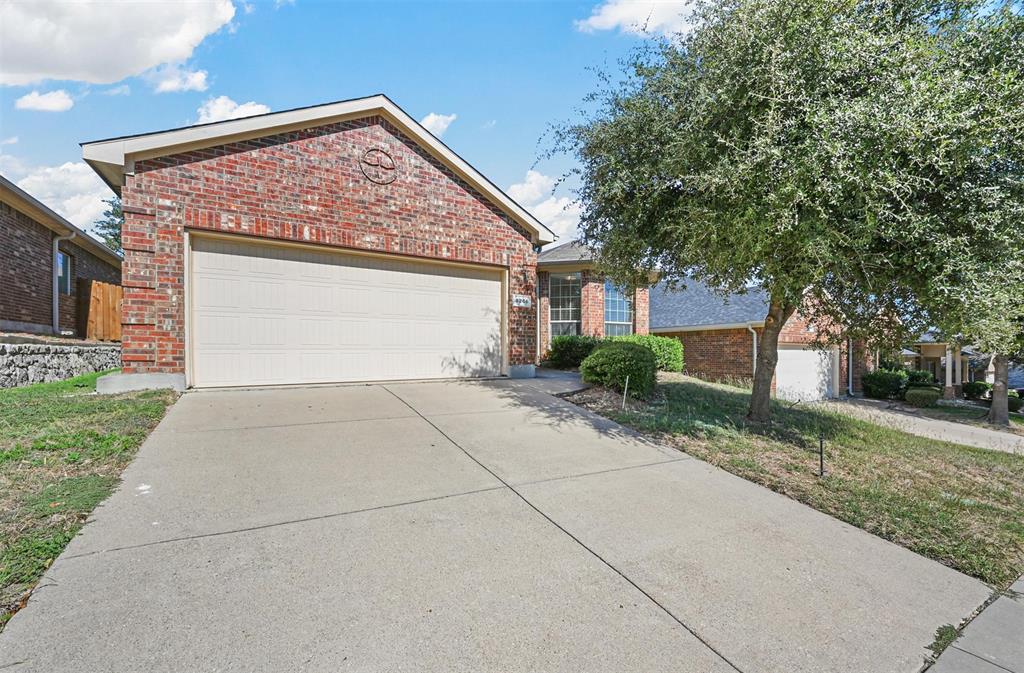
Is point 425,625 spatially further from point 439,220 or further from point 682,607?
point 439,220

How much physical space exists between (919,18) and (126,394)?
11.1 meters

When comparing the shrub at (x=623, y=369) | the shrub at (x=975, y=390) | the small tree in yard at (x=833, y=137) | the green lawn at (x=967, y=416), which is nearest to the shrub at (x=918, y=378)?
the green lawn at (x=967, y=416)

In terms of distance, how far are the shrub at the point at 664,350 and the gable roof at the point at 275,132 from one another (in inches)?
216

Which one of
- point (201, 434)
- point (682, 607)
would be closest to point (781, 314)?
point (682, 607)

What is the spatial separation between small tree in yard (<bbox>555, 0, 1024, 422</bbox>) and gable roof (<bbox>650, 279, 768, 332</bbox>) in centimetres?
888

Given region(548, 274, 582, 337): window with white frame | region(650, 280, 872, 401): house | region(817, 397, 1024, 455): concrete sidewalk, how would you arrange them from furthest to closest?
1. region(650, 280, 872, 401): house
2. region(548, 274, 582, 337): window with white frame
3. region(817, 397, 1024, 455): concrete sidewalk

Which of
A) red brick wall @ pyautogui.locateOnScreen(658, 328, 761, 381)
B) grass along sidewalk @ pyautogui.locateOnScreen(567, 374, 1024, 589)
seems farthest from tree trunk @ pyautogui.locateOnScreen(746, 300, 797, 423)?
red brick wall @ pyautogui.locateOnScreen(658, 328, 761, 381)

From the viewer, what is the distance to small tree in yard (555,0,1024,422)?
4.40 meters

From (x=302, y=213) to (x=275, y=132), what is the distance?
1.36 metres

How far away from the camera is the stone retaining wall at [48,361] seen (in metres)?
8.15

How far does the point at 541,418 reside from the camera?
6.41 meters

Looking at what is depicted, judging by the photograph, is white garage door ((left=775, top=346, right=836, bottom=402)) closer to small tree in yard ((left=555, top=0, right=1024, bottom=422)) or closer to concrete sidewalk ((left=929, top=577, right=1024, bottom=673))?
small tree in yard ((left=555, top=0, right=1024, bottom=422))

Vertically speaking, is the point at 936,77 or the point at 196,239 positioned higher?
the point at 936,77

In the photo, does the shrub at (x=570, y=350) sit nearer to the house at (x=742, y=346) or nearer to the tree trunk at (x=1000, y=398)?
the house at (x=742, y=346)
